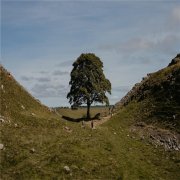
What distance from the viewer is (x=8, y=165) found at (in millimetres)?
32469

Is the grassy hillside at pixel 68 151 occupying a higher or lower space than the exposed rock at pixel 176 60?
lower

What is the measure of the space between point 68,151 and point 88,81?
151 ft

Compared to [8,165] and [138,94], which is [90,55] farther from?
[8,165]

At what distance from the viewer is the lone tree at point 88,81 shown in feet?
263

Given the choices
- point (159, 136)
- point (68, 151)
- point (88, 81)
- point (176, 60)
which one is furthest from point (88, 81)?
point (68, 151)

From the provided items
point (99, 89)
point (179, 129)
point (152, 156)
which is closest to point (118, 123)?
point (179, 129)

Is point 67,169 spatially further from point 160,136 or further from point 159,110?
point 159,110

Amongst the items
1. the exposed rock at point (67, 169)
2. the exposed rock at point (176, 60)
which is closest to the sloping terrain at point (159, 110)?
the exposed rock at point (176, 60)

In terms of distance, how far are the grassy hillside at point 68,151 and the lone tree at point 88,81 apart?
106 ft

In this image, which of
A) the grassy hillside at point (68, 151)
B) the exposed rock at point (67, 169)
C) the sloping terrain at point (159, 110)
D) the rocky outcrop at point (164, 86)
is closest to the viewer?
the exposed rock at point (67, 169)

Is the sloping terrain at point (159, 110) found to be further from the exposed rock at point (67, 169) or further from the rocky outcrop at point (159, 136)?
the exposed rock at point (67, 169)

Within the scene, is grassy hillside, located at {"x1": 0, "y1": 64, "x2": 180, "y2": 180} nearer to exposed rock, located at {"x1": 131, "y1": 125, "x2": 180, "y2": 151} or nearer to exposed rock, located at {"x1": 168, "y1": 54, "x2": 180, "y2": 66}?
exposed rock, located at {"x1": 131, "y1": 125, "x2": 180, "y2": 151}

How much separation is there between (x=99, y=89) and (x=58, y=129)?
39.4 m

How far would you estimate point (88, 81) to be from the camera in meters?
80.7
